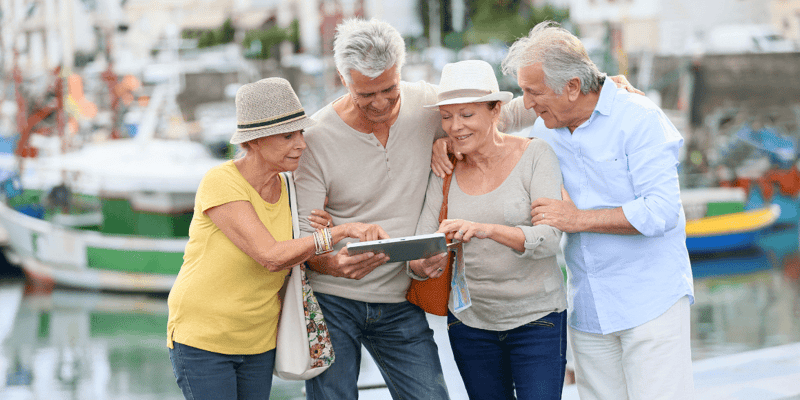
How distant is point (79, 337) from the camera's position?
10273 millimetres

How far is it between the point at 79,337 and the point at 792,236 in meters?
16.0

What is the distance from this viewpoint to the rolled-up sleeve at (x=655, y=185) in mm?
2016

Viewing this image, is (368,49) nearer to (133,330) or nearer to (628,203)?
(628,203)

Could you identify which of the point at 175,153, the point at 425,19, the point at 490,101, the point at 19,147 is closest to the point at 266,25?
the point at 425,19

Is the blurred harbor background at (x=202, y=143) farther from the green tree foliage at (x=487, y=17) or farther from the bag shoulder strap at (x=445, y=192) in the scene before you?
the bag shoulder strap at (x=445, y=192)

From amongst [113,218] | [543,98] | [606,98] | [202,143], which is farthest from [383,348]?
[202,143]

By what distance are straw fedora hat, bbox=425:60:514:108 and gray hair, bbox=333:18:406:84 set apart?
6.8 inches

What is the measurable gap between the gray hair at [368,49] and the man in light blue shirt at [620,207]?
385mm

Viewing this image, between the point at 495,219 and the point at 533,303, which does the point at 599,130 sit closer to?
the point at 495,219

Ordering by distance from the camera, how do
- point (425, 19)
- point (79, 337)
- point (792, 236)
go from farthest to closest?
1. point (425, 19)
2. point (792, 236)
3. point (79, 337)

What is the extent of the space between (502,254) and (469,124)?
1.41 feet

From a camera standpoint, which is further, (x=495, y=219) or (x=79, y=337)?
(x=79, y=337)

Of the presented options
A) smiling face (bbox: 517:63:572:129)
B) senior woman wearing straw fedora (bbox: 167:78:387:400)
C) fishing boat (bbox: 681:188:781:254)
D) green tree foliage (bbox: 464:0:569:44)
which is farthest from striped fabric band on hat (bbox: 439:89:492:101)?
green tree foliage (bbox: 464:0:569:44)

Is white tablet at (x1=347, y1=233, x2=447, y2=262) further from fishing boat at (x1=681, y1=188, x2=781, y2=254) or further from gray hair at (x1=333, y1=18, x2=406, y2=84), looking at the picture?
fishing boat at (x1=681, y1=188, x2=781, y2=254)
